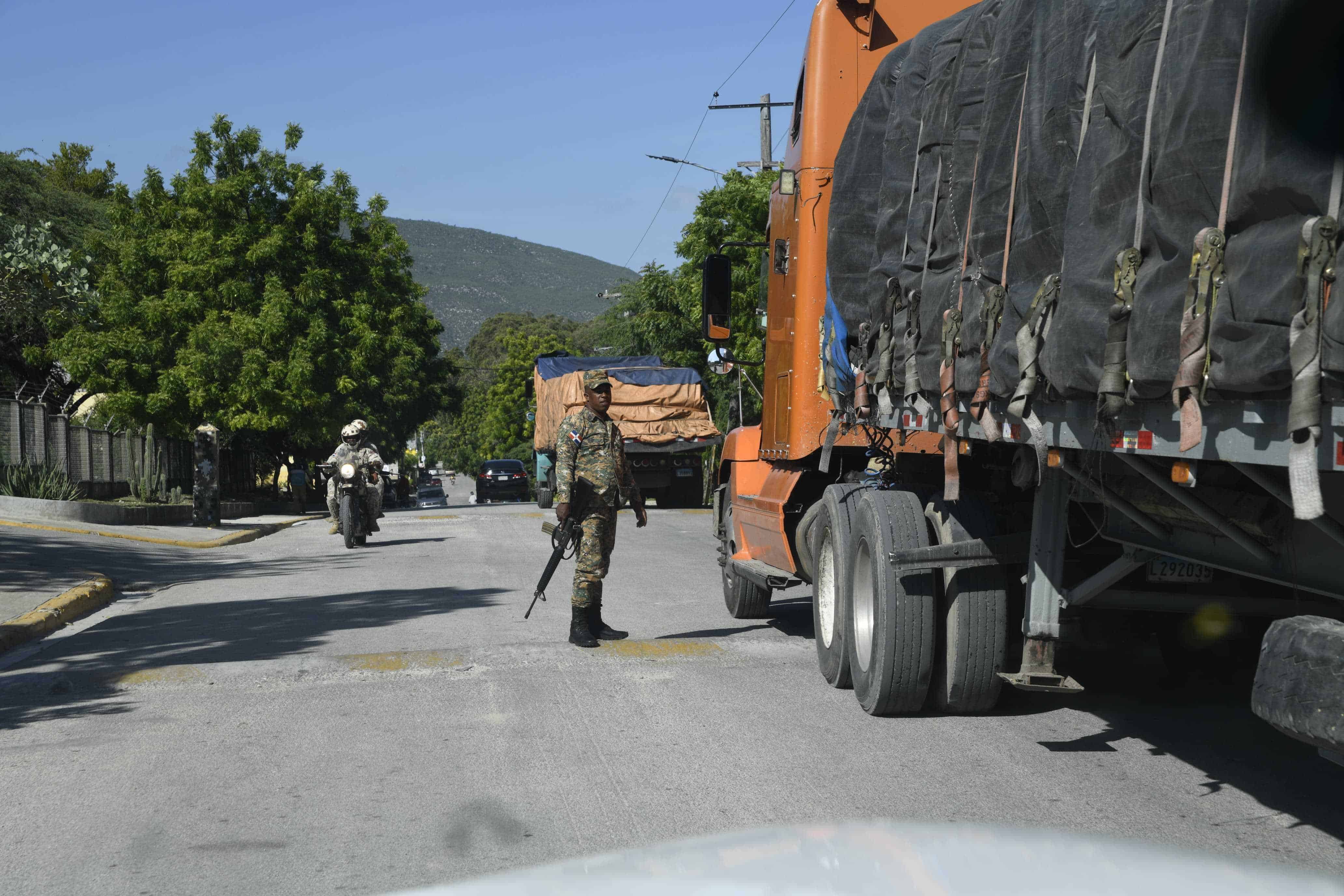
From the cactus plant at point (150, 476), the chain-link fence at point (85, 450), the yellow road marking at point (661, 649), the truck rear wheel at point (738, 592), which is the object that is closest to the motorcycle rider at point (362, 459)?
the chain-link fence at point (85, 450)

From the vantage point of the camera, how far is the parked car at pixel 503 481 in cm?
5200

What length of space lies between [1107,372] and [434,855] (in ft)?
9.01

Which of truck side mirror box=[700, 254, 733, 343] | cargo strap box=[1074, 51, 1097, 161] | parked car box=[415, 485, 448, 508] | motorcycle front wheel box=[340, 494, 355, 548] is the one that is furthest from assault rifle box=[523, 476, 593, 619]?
parked car box=[415, 485, 448, 508]

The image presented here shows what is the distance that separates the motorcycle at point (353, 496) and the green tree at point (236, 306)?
17152 mm

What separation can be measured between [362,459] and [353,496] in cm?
55

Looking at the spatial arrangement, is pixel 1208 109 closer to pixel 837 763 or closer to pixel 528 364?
pixel 837 763

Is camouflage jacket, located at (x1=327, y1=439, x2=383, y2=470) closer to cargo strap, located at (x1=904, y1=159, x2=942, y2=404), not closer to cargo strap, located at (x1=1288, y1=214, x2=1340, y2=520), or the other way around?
cargo strap, located at (x1=904, y1=159, x2=942, y2=404)

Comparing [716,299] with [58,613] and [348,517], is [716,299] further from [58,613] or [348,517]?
[348,517]

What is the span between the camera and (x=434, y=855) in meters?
4.54

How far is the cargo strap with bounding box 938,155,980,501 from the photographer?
18.6ft

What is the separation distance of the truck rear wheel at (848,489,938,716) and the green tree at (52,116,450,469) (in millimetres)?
31039

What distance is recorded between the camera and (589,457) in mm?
9203

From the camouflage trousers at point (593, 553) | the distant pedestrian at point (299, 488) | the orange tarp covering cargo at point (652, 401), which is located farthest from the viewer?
the distant pedestrian at point (299, 488)

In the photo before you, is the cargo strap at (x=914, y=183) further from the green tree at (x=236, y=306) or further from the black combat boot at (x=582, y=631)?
Result: the green tree at (x=236, y=306)
